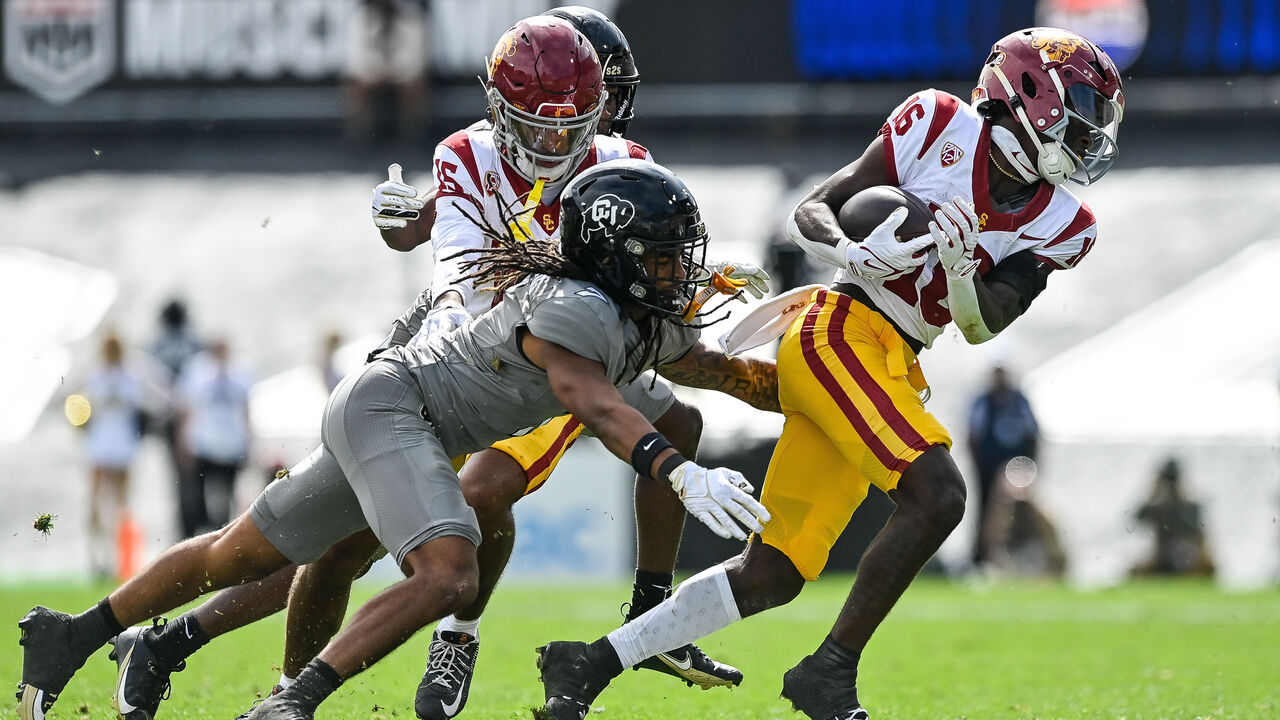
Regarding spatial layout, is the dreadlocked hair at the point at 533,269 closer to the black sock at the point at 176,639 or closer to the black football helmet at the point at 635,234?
the black football helmet at the point at 635,234

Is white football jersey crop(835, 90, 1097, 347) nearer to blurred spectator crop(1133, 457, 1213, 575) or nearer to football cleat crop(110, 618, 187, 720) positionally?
football cleat crop(110, 618, 187, 720)

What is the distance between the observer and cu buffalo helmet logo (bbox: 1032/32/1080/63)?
4617mm

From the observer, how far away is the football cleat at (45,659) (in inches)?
177

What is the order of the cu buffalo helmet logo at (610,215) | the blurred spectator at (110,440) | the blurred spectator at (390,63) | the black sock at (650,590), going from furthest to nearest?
the blurred spectator at (390,63)
the blurred spectator at (110,440)
the black sock at (650,590)
the cu buffalo helmet logo at (610,215)

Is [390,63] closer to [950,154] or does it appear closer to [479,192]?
[479,192]

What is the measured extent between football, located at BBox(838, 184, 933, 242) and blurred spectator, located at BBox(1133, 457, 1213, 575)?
802cm

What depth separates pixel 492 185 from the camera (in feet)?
16.0

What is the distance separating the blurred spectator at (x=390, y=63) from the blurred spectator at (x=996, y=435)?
25.2 feet

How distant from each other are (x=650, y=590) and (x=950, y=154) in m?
1.60

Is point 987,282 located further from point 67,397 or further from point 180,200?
point 180,200

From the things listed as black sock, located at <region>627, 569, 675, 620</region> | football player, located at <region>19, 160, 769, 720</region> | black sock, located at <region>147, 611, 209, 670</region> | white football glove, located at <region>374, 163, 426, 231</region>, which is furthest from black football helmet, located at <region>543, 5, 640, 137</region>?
black sock, located at <region>147, 611, 209, 670</region>

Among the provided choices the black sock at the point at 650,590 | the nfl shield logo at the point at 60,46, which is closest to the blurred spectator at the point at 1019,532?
the black sock at the point at 650,590

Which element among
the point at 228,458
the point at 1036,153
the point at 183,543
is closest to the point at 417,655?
the point at 183,543

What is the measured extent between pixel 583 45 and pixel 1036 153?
136 cm
